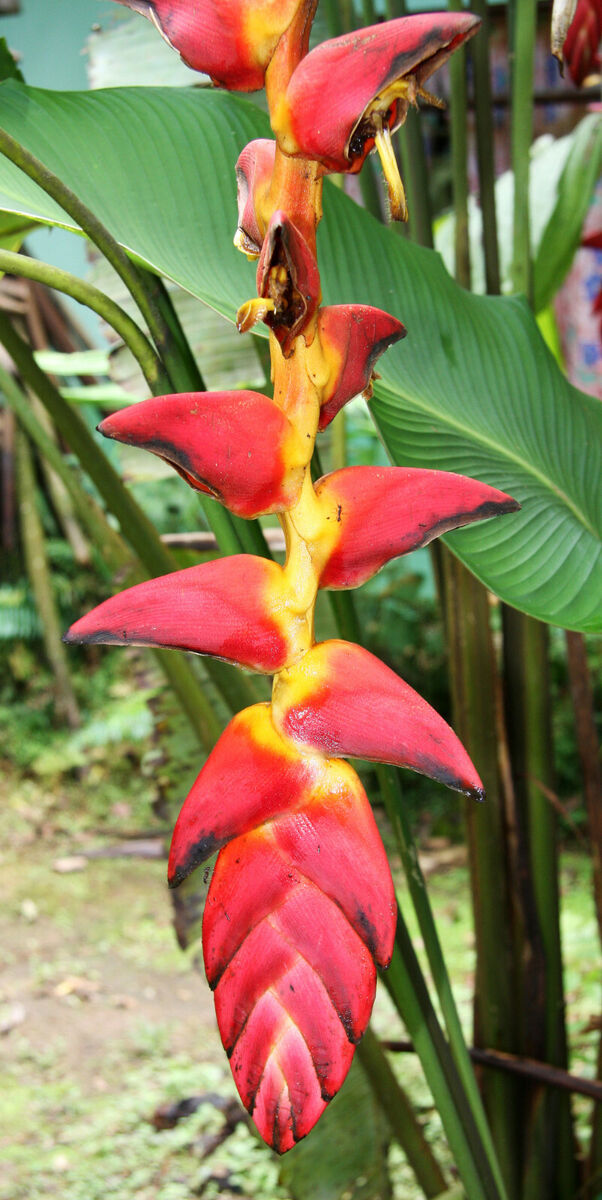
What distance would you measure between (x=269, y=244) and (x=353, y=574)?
73 millimetres

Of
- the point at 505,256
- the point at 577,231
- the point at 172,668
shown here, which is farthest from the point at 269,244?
the point at 505,256

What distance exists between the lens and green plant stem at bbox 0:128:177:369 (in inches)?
11.2

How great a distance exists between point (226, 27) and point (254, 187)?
33 millimetres

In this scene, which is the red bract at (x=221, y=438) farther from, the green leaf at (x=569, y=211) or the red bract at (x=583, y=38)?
the green leaf at (x=569, y=211)

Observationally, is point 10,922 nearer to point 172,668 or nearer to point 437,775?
point 172,668

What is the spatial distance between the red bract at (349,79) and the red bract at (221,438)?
0.05m

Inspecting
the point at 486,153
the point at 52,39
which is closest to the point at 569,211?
the point at 486,153

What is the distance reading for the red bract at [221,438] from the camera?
190mm

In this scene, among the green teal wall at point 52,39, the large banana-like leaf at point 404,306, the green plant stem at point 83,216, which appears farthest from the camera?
the green teal wall at point 52,39

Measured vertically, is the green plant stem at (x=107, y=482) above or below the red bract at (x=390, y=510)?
below

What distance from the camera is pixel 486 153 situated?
691 millimetres

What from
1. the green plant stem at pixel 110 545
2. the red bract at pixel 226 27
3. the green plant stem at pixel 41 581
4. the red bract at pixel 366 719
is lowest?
the green plant stem at pixel 41 581

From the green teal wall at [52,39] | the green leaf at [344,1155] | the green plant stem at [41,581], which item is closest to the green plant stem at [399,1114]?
the green leaf at [344,1155]

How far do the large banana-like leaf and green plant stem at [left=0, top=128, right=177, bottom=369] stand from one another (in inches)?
1.7
